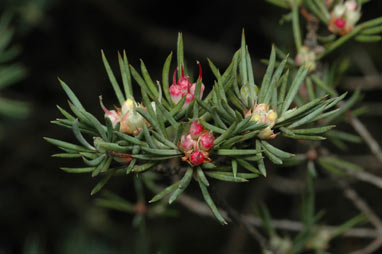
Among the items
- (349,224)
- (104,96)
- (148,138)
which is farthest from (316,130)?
(104,96)

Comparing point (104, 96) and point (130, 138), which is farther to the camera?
point (104, 96)

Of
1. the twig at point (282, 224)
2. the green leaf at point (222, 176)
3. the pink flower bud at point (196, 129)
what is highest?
the pink flower bud at point (196, 129)

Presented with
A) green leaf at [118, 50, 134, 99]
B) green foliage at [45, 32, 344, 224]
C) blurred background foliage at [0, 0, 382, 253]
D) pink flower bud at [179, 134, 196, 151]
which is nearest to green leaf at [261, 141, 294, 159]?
green foliage at [45, 32, 344, 224]

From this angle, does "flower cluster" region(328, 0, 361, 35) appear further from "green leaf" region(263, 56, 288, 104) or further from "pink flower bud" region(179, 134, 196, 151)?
"pink flower bud" region(179, 134, 196, 151)

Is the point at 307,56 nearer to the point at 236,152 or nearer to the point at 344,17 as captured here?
the point at 344,17

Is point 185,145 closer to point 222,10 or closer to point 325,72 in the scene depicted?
point 325,72

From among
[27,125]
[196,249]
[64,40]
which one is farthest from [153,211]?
[64,40]

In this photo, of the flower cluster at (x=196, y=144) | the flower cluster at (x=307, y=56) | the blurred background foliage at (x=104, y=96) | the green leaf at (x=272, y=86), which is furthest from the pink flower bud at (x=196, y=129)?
the blurred background foliage at (x=104, y=96)

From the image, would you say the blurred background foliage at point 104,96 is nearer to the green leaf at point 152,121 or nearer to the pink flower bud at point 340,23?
the pink flower bud at point 340,23
